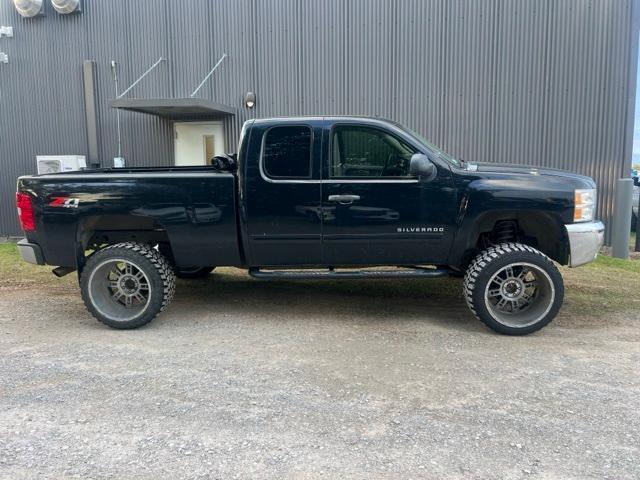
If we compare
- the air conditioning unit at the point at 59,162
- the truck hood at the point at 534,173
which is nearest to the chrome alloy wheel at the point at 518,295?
the truck hood at the point at 534,173

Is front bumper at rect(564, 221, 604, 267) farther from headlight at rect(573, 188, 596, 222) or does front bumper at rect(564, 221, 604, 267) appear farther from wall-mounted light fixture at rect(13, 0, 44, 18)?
wall-mounted light fixture at rect(13, 0, 44, 18)

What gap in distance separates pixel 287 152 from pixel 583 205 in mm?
2883

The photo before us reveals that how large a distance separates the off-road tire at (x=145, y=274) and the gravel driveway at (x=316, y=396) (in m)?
0.13

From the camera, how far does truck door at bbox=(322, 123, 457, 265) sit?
16.6ft

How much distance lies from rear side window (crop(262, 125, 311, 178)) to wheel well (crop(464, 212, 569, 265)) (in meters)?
1.83

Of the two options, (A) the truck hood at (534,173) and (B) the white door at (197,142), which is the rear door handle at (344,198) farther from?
(B) the white door at (197,142)

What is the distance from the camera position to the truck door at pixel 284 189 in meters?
5.12

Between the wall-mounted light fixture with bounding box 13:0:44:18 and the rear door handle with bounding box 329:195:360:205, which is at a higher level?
the wall-mounted light fixture with bounding box 13:0:44:18

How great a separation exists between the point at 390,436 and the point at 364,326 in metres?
2.14

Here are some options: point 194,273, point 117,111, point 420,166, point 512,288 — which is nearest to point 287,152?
point 420,166

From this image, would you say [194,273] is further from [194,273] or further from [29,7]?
[29,7]

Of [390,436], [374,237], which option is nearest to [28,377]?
[390,436]

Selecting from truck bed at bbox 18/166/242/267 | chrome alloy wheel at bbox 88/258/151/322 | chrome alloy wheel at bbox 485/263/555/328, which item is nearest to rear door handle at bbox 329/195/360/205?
truck bed at bbox 18/166/242/267

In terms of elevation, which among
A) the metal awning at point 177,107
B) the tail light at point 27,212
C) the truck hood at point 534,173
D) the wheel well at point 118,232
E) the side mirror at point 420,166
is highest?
the metal awning at point 177,107
